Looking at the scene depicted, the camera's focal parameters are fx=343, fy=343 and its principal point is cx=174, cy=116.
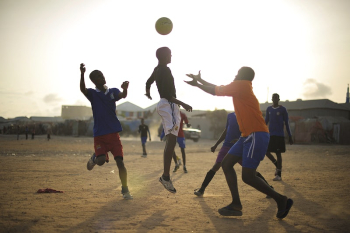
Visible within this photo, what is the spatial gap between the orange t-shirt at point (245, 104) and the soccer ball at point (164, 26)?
2.52 m

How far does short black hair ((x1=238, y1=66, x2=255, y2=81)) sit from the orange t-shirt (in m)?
0.09

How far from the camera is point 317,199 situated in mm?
6199

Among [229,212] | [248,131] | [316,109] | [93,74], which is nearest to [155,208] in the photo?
[229,212]

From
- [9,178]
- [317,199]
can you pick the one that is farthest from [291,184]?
[9,178]

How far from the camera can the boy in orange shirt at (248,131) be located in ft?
15.1

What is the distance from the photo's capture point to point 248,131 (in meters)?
4.72

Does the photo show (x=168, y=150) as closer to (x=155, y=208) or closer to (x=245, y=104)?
(x=155, y=208)

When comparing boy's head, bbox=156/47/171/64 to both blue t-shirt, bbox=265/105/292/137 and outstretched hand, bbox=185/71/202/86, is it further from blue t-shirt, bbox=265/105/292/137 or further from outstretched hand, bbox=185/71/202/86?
blue t-shirt, bbox=265/105/292/137

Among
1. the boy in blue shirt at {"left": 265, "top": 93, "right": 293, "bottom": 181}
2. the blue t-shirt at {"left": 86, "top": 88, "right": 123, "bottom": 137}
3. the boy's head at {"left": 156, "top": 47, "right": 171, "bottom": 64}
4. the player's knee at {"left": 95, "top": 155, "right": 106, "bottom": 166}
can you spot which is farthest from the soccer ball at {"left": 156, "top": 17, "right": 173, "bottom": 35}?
the boy in blue shirt at {"left": 265, "top": 93, "right": 293, "bottom": 181}

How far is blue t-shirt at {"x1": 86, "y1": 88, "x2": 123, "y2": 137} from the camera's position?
596cm

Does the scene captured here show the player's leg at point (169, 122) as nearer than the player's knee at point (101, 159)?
Yes

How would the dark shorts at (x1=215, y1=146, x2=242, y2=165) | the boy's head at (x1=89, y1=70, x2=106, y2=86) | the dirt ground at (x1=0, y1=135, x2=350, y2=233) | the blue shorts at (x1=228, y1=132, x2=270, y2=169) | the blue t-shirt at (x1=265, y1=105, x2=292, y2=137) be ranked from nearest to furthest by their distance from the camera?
1. the dirt ground at (x1=0, y1=135, x2=350, y2=233)
2. the blue shorts at (x1=228, y1=132, x2=270, y2=169)
3. the boy's head at (x1=89, y1=70, x2=106, y2=86)
4. the dark shorts at (x1=215, y1=146, x2=242, y2=165)
5. the blue t-shirt at (x1=265, y1=105, x2=292, y2=137)

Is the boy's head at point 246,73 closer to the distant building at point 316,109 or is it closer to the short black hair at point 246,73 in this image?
the short black hair at point 246,73

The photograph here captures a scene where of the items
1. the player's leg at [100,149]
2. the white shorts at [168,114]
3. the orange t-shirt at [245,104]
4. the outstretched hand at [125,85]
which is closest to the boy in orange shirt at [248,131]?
the orange t-shirt at [245,104]
